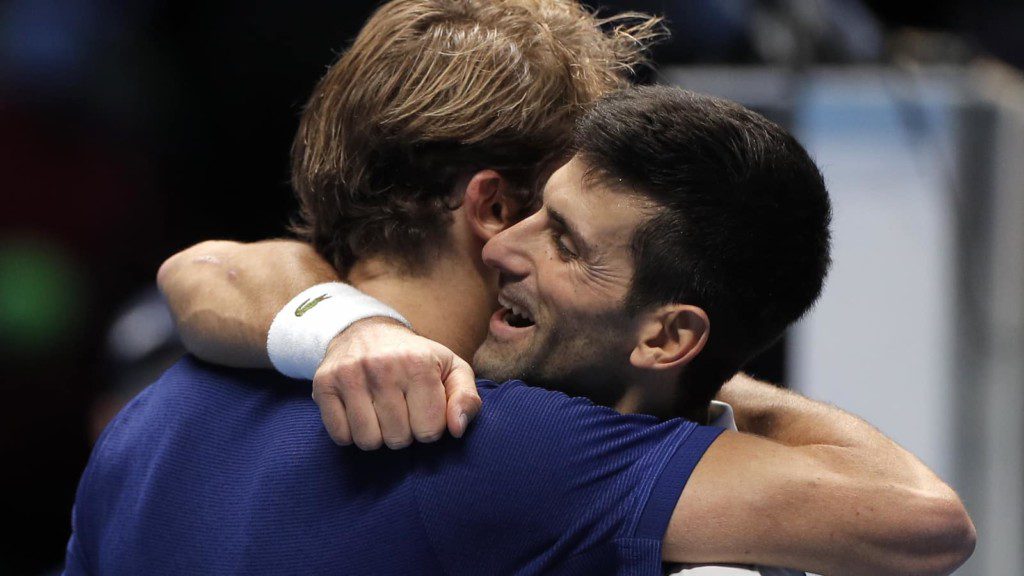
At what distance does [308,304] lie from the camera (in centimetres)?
148

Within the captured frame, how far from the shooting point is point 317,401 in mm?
1313

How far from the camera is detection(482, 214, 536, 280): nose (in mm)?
1545

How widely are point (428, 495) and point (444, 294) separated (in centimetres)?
43

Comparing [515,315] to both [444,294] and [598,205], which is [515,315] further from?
[598,205]

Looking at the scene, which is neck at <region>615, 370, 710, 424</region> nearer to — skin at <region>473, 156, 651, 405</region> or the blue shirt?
skin at <region>473, 156, 651, 405</region>

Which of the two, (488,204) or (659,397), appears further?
(488,204)

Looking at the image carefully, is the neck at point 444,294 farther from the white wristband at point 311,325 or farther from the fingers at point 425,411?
the fingers at point 425,411

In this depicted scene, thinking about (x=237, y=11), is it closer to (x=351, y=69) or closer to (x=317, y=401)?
(x=351, y=69)

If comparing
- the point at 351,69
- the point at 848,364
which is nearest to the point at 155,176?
the point at 848,364

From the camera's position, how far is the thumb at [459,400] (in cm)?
126

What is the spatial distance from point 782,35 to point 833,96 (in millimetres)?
466

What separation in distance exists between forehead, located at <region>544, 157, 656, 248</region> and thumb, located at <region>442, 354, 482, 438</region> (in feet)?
0.94

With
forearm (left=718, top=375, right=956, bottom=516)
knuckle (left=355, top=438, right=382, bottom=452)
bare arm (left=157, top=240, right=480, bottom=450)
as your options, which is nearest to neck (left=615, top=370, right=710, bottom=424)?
forearm (left=718, top=375, right=956, bottom=516)

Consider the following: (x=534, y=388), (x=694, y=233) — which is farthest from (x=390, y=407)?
(x=694, y=233)
